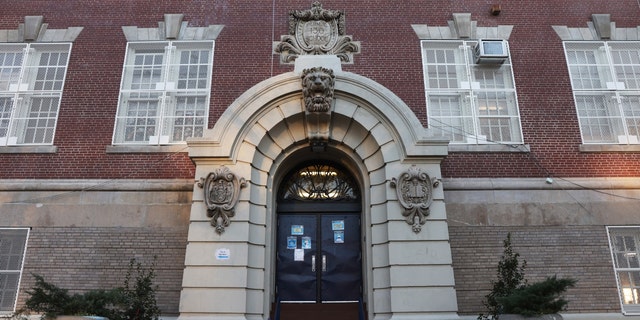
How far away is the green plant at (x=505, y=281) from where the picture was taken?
9991 millimetres

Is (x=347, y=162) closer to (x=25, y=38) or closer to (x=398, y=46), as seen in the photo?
(x=398, y=46)

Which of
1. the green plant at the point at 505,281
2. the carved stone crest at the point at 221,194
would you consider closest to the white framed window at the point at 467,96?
the green plant at the point at 505,281

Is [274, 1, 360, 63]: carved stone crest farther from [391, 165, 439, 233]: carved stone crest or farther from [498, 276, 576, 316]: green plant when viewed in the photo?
[498, 276, 576, 316]: green plant

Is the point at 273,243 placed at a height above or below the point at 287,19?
below

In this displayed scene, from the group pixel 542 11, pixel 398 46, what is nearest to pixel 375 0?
pixel 398 46

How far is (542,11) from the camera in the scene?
1315 cm

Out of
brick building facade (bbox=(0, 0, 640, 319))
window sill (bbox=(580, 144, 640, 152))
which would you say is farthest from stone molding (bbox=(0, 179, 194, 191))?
window sill (bbox=(580, 144, 640, 152))

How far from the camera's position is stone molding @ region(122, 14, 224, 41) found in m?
12.9

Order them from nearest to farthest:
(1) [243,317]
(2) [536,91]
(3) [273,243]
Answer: (1) [243,317]
(3) [273,243]
(2) [536,91]

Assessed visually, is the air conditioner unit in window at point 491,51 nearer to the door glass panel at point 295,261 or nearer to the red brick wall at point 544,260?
the red brick wall at point 544,260

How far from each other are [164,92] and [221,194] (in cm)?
364

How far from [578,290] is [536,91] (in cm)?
484

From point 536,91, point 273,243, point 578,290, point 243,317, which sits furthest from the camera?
point 536,91

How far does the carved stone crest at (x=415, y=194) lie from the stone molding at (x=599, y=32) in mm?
5809
